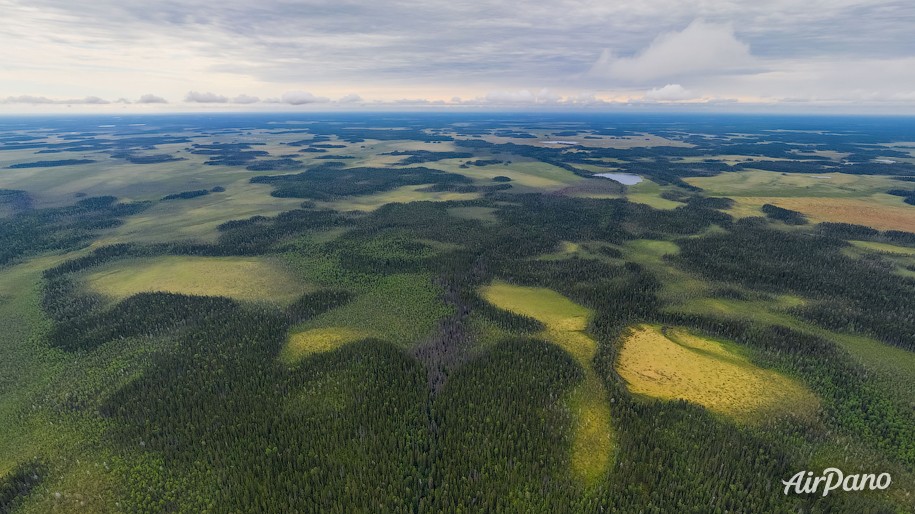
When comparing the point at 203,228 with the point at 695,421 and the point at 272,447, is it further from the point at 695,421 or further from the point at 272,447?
the point at 695,421

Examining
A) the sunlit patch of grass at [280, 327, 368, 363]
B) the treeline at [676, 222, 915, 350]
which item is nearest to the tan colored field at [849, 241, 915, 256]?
the treeline at [676, 222, 915, 350]

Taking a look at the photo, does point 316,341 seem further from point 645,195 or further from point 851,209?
point 851,209

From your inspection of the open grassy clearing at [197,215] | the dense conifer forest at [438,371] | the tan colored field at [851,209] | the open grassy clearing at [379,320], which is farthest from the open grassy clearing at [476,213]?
the tan colored field at [851,209]

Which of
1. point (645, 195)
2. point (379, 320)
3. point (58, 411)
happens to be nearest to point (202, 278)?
point (379, 320)

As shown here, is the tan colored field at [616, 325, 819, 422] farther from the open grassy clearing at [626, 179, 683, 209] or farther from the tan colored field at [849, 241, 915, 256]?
the open grassy clearing at [626, 179, 683, 209]

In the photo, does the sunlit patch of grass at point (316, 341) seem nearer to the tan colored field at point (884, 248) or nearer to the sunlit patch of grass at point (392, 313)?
the sunlit patch of grass at point (392, 313)

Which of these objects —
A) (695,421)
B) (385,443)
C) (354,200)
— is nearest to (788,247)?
(695,421)
